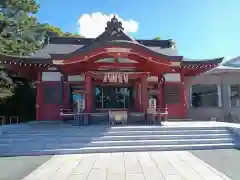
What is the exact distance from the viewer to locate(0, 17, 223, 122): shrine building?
9.09 m

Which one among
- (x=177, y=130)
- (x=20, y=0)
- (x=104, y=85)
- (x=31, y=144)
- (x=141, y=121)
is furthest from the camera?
(x=20, y=0)

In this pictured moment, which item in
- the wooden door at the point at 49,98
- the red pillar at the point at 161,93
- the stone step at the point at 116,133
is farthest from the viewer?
the red pillar at the point at 161,93

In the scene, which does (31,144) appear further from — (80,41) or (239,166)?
Answer: (80,41)

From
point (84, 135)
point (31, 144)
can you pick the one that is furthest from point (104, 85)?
point (31, 144)

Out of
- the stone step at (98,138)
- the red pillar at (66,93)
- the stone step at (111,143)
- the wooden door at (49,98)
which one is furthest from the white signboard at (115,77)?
the stone step at (111,143)

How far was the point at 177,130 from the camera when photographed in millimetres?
7996

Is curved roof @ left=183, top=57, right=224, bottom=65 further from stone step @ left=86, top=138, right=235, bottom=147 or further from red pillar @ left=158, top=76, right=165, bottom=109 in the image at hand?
stone step @ left=86, top=138, right=235, bottom=147

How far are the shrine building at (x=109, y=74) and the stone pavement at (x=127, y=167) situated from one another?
12.8 ft

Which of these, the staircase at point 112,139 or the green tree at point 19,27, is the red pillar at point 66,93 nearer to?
the staircase at point 112,139

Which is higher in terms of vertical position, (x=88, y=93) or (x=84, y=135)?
(x=88, y=93)

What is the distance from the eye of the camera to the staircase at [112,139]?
6.80 meters

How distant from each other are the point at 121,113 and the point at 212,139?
369cm

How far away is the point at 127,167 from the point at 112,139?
7.46ft

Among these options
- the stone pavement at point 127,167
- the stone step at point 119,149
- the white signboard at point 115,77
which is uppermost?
the white signboard at point 115,77
